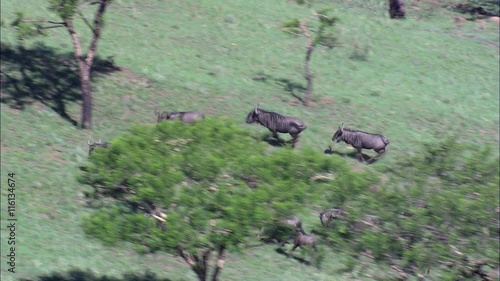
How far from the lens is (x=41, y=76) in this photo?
23.9 meters

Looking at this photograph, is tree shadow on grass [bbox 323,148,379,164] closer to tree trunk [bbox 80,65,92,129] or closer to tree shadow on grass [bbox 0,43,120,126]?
tree trunk [bbox 80,65,92,129]

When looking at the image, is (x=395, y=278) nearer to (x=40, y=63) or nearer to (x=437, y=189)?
(x=437, y=189)

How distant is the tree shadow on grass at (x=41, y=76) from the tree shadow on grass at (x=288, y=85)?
4.60 metres

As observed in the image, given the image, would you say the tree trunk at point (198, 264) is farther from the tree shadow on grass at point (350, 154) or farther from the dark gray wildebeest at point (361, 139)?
the tree shadow on grass at point (350, 154)

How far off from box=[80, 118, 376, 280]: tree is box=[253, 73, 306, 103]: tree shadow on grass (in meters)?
12.6

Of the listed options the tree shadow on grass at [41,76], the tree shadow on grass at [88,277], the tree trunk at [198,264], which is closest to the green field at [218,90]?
the tree shadow on grass at [41,76]

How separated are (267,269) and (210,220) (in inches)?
194

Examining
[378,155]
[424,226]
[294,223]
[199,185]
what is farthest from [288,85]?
[424,226]

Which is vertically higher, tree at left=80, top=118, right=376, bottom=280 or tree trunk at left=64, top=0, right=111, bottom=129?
tree at left=80, top=118, right=376, bottom=280

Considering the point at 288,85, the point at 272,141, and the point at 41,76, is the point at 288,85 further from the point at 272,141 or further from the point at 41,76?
the point at 41,76

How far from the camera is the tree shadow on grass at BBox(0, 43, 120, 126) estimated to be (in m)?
22.6

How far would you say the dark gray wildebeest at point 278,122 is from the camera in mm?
21344

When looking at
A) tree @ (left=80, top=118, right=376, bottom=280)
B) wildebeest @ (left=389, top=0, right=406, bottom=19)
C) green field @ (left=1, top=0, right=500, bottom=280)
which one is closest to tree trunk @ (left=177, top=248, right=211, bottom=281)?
tree @ (left=80, top=118, right=376, bottom=280)

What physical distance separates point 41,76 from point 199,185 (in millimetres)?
13055
